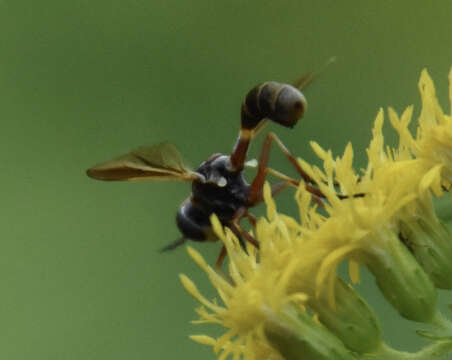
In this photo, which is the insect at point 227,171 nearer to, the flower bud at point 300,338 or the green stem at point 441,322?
the flower bud at point 300,338

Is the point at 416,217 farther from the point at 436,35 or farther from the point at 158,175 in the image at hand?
the point at 436,35

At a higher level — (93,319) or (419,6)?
(419,6)

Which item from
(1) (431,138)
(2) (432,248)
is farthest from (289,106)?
(2) (432,248)

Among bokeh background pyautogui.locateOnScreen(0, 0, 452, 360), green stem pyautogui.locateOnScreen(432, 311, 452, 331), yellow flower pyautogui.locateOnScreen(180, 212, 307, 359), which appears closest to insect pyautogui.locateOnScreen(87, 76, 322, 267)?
yellow flower pyautogui.locateOnScreen(180, 212, 307, 359)

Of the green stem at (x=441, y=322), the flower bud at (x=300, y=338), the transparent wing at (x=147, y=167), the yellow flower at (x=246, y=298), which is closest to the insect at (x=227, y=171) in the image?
the transparent wing at (x=147, y=167)

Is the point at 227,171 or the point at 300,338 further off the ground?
the point at 227,171

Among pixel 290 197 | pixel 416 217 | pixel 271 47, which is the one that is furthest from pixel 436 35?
pixel 416 217

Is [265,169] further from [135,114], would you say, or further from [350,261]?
[135,114]
